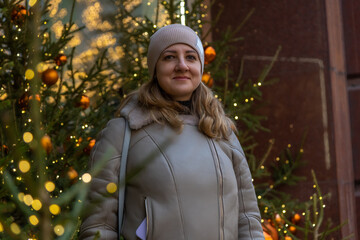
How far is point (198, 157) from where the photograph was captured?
216cm

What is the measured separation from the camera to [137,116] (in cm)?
225

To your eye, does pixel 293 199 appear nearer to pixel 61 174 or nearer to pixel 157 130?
pixel 61 174

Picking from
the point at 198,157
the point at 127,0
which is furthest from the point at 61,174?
the point at 127,0

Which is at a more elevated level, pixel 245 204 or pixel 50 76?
pixel 50 76

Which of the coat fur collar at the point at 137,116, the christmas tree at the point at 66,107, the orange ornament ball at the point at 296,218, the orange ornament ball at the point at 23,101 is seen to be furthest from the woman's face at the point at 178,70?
the orange ornament ball at the point at 296,218

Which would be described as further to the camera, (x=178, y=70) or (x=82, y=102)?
(x=82, y=102)

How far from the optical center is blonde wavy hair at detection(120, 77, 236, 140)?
2.25 m

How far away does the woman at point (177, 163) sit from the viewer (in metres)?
2.06

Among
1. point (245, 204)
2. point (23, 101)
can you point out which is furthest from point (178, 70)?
point (23, 101)

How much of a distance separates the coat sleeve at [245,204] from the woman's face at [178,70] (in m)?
0.33

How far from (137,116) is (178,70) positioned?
0.87ft

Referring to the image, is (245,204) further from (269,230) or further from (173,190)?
(269,230)

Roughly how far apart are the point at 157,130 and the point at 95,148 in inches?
10.6

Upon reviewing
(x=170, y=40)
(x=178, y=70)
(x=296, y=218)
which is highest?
(x=170, y=40)
